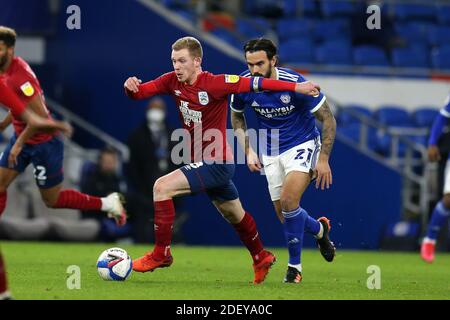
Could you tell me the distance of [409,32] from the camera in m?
20.9

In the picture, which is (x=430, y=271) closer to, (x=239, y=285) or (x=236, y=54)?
(x=239, y=285)

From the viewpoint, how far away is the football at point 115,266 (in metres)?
9.23

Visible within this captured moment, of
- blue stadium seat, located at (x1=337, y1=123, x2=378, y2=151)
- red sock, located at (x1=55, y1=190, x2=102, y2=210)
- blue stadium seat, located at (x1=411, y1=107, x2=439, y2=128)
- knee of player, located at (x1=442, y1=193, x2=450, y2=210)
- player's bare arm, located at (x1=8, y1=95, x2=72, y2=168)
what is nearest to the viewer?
player's bare arm, located at (x1=8, y1=95, x2=72, y2=168)

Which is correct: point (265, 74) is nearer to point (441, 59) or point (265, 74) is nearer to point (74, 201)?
point (74, 201)

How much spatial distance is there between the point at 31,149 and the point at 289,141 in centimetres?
275

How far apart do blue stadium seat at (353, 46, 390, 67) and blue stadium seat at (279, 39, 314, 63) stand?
85cm

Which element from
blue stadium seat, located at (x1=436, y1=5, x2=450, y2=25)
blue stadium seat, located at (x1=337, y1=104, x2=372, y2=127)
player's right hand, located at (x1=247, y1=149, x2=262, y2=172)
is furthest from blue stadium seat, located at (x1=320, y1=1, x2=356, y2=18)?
player's right hand, located at (x1=247, y1=149, x2=262, y2=172)

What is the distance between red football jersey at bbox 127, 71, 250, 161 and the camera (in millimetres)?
9188

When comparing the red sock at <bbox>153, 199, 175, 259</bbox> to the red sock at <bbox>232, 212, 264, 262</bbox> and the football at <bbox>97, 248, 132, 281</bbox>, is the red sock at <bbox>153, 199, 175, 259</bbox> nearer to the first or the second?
the football at <bbox>97, 248, 132, 281</bbox>

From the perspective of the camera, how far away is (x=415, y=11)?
21.4m

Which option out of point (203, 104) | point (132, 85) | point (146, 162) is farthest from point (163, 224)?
point (146, 162)
